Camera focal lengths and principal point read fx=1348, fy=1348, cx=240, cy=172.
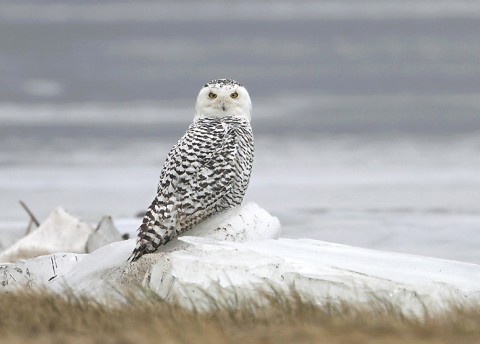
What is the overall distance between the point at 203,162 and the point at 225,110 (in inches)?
22.3

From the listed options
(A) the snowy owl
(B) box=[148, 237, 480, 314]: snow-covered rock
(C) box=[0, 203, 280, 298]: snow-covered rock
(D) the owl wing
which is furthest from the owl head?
(B) box=[148, 237, 480, 314]: snow-covered rock

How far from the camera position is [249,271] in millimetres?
5383

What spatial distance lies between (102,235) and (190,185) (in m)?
1.13

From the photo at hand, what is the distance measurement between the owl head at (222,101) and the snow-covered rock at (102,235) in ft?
2.86

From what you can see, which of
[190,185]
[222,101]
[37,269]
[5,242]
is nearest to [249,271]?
[190,185]

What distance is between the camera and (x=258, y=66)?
17344mm

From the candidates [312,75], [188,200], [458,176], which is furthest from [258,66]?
[188,200]

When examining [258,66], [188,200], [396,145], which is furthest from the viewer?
[258,66]

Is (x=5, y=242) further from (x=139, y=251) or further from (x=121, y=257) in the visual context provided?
(x=139, y=251)

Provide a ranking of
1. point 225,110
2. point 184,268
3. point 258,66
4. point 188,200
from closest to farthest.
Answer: point 184,268
point 188,200
point 225,110
point 258,66

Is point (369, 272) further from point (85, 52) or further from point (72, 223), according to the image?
point (85, 52)

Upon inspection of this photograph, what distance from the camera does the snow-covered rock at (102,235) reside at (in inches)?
286

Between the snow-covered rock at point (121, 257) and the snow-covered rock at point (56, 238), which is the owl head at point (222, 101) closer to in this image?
the snow-covered rock at point (121, 257)

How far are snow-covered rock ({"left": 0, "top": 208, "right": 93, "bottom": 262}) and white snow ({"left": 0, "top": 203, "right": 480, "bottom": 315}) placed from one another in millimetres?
958
